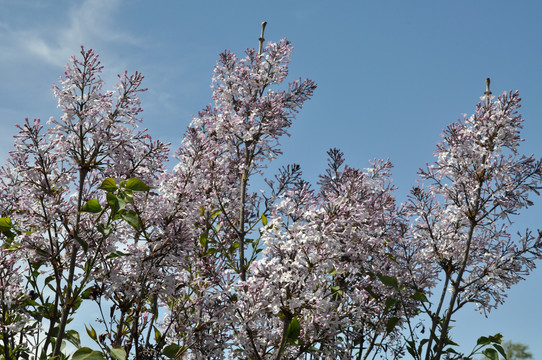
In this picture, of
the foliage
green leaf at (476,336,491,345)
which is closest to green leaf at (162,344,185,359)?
the foliage

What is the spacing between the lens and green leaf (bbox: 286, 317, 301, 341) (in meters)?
3.87

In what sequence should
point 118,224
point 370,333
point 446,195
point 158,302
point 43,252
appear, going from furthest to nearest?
1. point 446,195
2. point 370,333
3. point 158,302
4. point 118,224
5. point 43,252

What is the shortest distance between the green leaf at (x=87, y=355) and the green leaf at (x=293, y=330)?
1.36 m

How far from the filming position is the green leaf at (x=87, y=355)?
369cm

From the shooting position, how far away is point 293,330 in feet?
12.8

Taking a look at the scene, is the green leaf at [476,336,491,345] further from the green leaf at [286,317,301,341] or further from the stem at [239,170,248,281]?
the green leaf at [286,317,301,341]

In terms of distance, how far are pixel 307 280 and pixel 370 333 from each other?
2361 millimetres

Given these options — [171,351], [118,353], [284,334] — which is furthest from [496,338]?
[118,353]

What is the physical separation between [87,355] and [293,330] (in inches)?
58.8

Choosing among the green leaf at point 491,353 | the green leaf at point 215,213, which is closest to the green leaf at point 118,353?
the green leaf at point 215,213

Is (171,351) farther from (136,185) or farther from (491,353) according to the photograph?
(491,353)

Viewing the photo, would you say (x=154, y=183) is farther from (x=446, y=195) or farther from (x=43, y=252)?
(x=446, y=195)

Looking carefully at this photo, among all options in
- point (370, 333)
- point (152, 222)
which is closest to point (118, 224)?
point (152, 222)

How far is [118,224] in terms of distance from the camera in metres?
4.54
